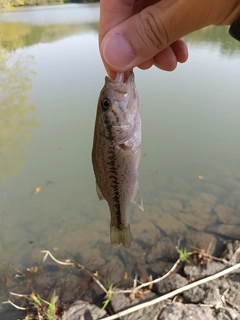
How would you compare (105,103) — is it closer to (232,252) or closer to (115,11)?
(115,11)

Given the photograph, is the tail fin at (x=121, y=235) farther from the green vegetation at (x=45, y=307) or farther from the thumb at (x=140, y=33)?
the green vegetation at (x=45, y=307)

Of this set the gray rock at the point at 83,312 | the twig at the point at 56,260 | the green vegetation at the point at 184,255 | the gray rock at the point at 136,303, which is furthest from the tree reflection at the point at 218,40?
the gray rock at the point at 83,312

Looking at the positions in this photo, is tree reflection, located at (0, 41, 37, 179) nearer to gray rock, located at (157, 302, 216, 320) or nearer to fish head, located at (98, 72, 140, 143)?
gray rock, located at (157, 302, 216, 320)

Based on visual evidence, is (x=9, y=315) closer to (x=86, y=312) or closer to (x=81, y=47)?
(x=86, y=312)

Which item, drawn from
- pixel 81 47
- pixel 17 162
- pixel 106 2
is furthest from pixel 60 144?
pixel 81 47

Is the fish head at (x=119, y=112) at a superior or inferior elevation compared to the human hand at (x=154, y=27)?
inferior

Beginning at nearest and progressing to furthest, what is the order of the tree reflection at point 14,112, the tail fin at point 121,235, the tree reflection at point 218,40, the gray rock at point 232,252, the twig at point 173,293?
the tail fin at point 121,235 → the twig at point 173,293 → the gray rock at point 232,252 → the tree reflection at point 14,112 → the tree reflection at point 218,40

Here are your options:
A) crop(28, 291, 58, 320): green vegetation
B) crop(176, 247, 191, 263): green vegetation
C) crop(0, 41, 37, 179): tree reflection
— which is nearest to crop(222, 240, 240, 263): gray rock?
crop(176, 247, 191, 263): green vegetation
